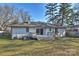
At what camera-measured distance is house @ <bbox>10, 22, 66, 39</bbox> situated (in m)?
5.37

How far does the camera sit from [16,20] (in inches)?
212

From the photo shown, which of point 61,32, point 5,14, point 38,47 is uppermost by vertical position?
point 5,14

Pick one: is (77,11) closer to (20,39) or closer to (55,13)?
(55,13)

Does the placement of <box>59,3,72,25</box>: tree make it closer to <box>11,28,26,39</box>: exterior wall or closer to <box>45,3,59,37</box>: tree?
<box>45,3,59,37</box>: tree

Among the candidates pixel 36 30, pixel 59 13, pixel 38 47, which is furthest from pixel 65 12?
pixel 38 47

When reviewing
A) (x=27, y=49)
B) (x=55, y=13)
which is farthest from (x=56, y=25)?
(x=27, y=49)

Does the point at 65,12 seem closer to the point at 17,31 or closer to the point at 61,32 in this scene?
the point at 61,32

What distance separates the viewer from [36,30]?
17.7ft

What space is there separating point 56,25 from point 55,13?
0.16 meters

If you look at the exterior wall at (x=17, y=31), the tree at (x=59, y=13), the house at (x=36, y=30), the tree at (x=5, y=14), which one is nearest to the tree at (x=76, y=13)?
the tree at (x=59, y=13)

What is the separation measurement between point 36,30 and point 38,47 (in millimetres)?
222

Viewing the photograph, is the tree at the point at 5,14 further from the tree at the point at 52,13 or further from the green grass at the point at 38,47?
Result: the tree at the point at 52,13

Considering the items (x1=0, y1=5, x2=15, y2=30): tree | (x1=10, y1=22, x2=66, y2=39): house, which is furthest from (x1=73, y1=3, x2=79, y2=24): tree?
(x1=0, y1=5, x2=15, y2=30): tree

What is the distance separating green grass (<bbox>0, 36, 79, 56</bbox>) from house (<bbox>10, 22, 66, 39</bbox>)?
0.08 m
